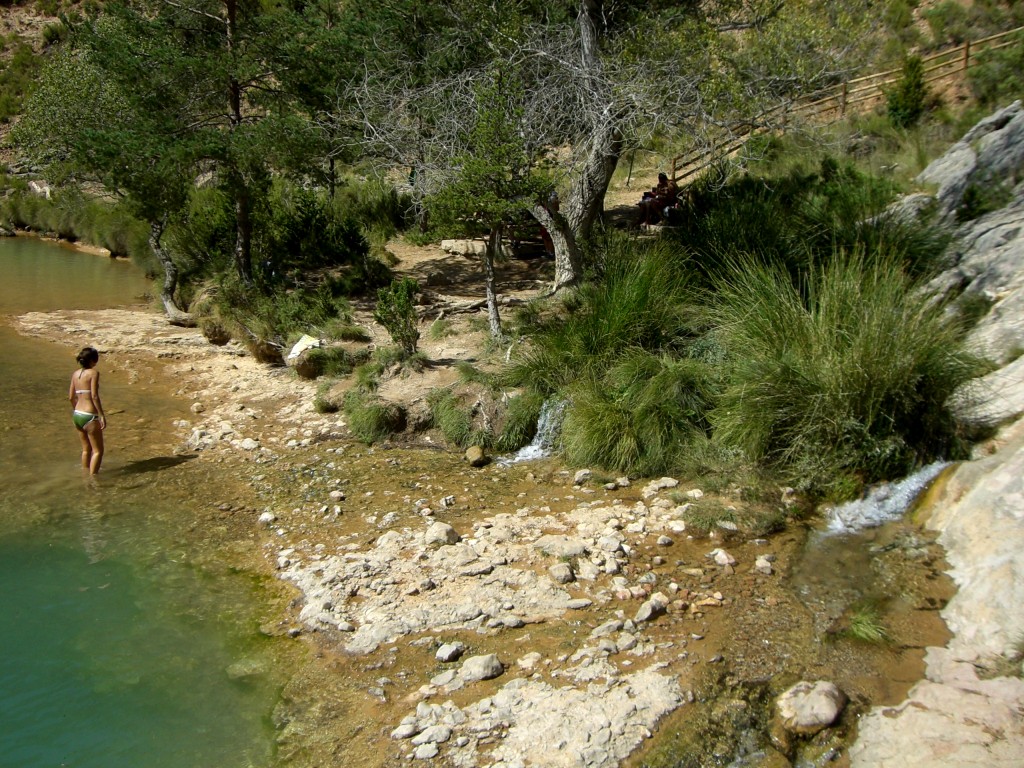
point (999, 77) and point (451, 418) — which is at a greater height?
point (999, 77)

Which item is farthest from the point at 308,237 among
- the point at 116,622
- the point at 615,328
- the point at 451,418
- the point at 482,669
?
the point at 482,669

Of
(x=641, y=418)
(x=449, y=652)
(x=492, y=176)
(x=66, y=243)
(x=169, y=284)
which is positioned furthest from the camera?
(x=66, y=243)

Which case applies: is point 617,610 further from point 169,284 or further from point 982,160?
point 169,284

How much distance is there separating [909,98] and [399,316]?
542 inches

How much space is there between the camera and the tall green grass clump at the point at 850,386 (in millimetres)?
7441

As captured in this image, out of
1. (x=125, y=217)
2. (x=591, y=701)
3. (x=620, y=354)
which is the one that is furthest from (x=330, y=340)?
(x=125, y=217)

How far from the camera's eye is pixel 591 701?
5125 mm

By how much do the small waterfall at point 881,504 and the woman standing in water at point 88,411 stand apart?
7.21 meters

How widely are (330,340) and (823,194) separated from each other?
7.74m

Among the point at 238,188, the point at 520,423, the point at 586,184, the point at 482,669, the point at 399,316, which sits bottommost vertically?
the point at 482,669

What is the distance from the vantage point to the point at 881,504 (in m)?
7.28

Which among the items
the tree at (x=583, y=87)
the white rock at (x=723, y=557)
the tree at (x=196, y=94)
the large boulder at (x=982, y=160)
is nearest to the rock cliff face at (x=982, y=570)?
the white rock at (x=723, y=557)

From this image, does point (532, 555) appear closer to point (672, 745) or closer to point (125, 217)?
point (672, 745)

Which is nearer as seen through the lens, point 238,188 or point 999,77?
point 238,188
